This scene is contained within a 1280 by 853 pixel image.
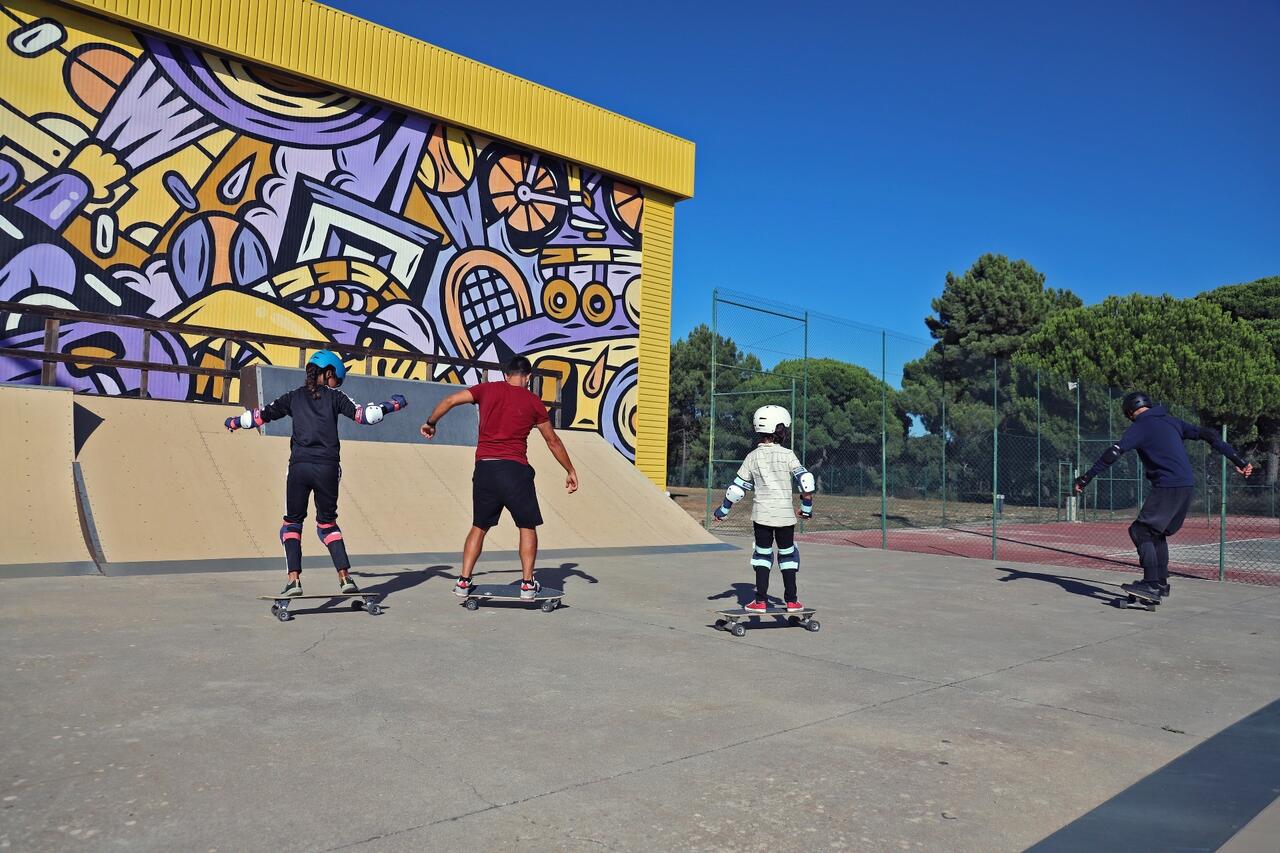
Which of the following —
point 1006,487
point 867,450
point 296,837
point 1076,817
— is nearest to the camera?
point 296,837

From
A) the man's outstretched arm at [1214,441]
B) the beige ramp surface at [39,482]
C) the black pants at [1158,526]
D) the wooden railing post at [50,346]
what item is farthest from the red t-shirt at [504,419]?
the wooden railing post at [50,346]

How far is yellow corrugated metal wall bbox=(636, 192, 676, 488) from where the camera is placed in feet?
71.8

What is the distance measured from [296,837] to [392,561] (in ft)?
23.3

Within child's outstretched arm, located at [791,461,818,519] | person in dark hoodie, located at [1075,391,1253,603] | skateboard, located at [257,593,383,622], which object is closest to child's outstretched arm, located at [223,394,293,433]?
skateboard, located at [257,593,383,622]

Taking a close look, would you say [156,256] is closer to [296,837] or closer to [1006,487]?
[296,837]

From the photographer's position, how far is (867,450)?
35.6m

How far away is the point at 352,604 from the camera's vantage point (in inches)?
260

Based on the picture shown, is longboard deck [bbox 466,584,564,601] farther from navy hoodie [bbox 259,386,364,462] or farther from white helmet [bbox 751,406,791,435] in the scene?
white helmet [bbox 751,406,791,435]

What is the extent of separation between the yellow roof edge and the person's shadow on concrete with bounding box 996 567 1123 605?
13.4 metres

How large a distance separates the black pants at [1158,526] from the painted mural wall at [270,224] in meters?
11.1

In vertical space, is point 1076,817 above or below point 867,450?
below

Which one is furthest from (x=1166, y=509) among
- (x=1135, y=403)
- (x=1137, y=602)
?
(x=1135, y=403)

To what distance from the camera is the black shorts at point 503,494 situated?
690 centimetres

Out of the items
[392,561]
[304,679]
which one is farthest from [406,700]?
[392,561]
